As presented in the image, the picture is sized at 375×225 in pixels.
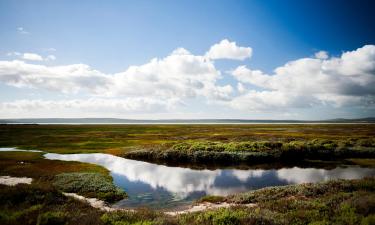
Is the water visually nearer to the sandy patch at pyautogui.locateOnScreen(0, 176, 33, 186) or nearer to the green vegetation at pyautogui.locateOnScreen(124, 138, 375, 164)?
the green vegetation at pyautogui.locateOnScreen(124, 138, 375, 164)

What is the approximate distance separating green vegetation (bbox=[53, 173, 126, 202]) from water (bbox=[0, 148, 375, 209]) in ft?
4.17

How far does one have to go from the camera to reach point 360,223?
10266 mm

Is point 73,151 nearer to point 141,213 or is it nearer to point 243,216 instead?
point 141,213

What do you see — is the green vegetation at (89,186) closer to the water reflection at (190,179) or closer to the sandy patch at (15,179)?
the water reflection at (190,179)

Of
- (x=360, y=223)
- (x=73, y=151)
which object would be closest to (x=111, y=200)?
(x=360, y=223)

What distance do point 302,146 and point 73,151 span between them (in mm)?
45616

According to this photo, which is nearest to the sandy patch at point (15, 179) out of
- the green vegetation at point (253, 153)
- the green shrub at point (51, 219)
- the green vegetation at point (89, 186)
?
the green vegetation at point (89, 186)

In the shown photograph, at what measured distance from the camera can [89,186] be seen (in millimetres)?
25266

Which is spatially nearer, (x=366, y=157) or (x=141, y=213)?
(x=141, y=213)

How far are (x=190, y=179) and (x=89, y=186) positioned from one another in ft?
37.5

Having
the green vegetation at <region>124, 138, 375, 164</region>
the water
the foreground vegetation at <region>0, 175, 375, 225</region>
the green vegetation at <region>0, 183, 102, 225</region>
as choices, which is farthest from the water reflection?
the foreground vegetation at <region>0, 175, 375, 225</region>

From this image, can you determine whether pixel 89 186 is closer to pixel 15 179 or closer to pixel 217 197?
pixel 15 179

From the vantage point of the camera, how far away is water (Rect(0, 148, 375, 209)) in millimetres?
23141

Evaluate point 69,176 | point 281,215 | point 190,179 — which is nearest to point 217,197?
point 190,179
